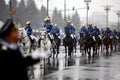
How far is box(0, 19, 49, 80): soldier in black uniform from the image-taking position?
198 inches

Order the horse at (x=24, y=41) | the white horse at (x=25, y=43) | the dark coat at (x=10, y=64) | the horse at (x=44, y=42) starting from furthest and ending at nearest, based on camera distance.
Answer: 1. the horse at (x=44, y=42)
2. the white horse at (x=25, y=43)
3. the horse at (x=24, y=41)
4. the dark coat at (x=10, y=64)

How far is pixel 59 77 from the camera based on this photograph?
52.6 ft

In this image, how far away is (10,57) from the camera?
503 cm

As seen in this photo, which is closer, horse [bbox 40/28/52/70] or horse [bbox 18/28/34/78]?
horse [bbox 18/28/34/78]

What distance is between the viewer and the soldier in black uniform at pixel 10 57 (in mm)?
5031

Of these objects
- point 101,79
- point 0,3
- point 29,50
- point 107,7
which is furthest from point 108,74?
point 107,7

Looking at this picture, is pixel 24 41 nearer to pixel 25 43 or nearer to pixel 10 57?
pixel 25 43

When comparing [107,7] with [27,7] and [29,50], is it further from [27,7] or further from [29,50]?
[29,50]

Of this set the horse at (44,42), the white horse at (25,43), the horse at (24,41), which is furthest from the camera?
the horse at (44,42)

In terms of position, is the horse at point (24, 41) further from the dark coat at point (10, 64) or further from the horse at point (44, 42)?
the dark coat at point (10, 64)

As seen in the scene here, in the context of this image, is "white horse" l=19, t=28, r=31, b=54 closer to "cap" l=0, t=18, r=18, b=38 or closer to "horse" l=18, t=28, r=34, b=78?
"horse" l=18, t=28, r=34, b=78

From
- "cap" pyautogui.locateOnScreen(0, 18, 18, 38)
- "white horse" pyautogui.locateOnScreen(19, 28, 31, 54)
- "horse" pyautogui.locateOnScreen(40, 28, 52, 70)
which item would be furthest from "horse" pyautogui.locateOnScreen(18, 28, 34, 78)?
"cap" pyautogui.locateOnScreen(0, 18, 18, 38)

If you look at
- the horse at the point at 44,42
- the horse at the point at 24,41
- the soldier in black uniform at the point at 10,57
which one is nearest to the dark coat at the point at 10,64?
the soldier in black uniform at the point at 10,57

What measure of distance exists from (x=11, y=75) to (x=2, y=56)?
0.86 feet
